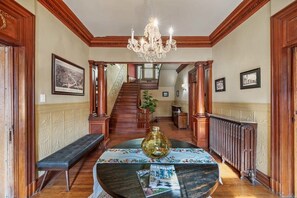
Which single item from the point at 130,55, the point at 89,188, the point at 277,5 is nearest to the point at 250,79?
the point at 277,5

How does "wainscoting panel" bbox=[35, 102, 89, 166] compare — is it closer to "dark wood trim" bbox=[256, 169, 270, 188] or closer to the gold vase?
the gold vase

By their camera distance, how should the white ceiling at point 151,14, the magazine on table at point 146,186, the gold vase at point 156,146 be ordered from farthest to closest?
the white ceiling at point 151,14, the gold vase at point 156,146, the magazine on table at point 146,186

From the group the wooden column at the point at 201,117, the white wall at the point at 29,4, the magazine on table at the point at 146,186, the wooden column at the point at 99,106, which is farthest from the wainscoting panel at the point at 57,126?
the wooden column at the point at 201,117

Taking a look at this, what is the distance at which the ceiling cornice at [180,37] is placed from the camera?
2.66m

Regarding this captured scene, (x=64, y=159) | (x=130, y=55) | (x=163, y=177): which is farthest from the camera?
(x=130, y=55)

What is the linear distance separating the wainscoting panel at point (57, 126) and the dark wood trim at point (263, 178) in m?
3.14

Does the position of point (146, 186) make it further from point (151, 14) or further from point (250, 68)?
point (151, 14)

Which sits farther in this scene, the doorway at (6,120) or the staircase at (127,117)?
the staircase at (127,117)

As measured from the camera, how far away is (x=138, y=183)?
3.97ft

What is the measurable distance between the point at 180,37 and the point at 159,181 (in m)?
3.61

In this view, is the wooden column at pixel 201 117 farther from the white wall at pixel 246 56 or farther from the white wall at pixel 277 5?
the white wall at pixel 277 5

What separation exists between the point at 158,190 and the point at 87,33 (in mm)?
3681

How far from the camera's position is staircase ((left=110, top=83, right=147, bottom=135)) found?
6.13 meters

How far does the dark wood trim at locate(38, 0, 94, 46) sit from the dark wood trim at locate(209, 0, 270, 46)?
2.80 m
